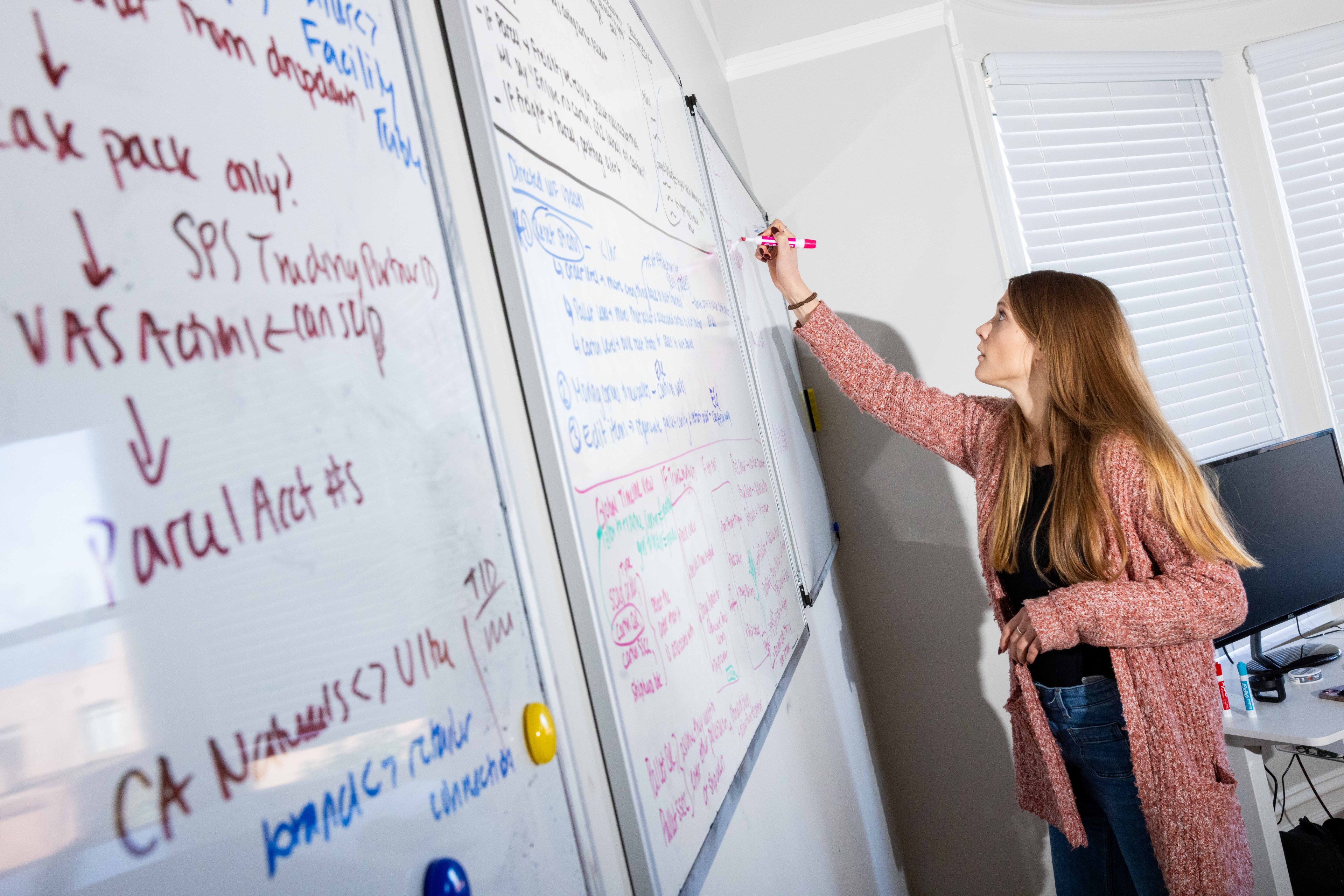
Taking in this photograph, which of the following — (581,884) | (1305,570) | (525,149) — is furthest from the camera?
(1305,570)

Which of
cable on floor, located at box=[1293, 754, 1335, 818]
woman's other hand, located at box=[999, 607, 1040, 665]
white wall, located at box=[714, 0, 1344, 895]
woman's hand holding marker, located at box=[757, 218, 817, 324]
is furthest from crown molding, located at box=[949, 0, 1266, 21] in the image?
cable on floor, located at box=[1293, 754, 1335, 818]

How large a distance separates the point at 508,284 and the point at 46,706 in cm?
44

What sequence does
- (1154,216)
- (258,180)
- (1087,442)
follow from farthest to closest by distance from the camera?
(1154,216), (1087,442), (258,180)

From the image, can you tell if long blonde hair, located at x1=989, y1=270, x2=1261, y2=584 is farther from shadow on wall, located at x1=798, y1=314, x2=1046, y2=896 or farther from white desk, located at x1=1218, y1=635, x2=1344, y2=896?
shadow on wall, located at x1=798, y1=314, x2=1046, y2=896

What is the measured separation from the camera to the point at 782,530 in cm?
143

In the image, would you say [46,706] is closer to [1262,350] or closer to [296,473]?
[296,473]

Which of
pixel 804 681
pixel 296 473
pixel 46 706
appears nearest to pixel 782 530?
pixel 804 681

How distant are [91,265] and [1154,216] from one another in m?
3.36

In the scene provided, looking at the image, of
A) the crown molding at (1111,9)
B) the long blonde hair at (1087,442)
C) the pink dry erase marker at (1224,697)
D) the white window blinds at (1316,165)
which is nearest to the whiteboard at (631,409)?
the long blonde hair at (1087,442)

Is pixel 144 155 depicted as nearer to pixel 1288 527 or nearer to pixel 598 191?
pixel 598 191

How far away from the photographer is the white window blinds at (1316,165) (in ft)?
9.81

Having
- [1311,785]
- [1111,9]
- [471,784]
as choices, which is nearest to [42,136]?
[471,784]

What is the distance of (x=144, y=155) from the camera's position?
339 mm

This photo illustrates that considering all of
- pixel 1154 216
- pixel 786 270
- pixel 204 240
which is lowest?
pixel 204 240
